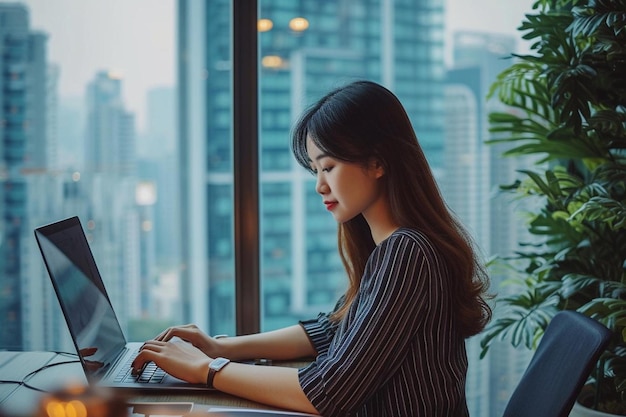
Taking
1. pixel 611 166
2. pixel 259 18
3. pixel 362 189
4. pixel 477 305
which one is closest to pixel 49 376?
pixel 362 189

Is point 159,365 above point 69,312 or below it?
below

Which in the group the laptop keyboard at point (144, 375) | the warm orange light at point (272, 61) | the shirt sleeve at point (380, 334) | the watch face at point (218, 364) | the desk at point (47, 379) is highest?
the warm orange light at point (272, 61)

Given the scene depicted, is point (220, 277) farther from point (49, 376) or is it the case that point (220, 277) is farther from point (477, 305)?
point (477, 305)

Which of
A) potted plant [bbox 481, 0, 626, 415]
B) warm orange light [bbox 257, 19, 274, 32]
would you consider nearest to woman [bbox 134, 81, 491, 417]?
potted plant [bbox 481, 0, 626, 415]

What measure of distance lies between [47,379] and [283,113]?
1309 mm

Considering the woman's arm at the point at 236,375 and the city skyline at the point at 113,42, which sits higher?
the city skyline at the point at 113,42

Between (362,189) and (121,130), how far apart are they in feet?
4.31

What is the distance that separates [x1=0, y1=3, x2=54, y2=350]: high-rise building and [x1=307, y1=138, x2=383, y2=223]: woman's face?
1340 mm

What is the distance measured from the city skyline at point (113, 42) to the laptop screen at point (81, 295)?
3.14 ft

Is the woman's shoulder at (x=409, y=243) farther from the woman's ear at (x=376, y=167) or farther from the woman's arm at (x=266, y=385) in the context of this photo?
the woman's arm at (x=266, y=385)

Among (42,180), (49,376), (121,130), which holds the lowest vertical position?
(49,376)

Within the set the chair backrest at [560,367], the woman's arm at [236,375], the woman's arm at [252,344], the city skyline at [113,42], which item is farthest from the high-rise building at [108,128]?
the chair backrest at [560,367]

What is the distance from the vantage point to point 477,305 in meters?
1.45

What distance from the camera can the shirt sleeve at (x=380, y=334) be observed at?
1.29 meters
